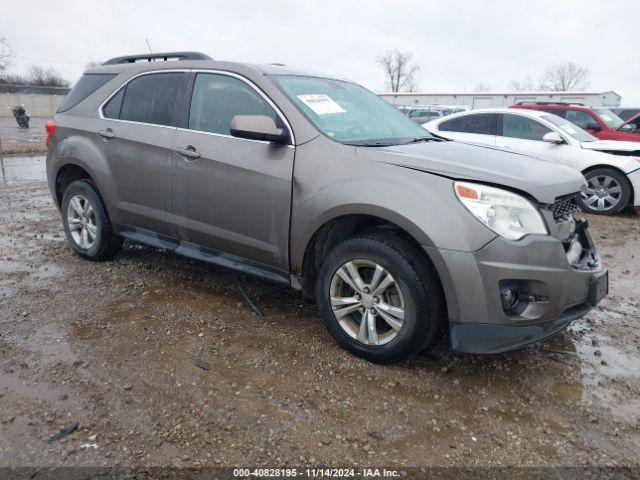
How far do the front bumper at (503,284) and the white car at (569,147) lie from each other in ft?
16.4

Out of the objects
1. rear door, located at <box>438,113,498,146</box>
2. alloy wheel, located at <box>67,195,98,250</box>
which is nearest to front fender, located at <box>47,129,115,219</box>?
alloy wheel, located at <box>67,195,98,250</box>

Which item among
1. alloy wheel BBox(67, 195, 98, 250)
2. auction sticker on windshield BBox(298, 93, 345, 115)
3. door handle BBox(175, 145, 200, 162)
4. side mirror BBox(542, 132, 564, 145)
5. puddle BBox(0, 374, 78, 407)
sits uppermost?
auction sticker on windshield BBox(298, 93, 345, 115)

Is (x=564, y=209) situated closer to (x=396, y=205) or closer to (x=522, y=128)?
(x=396, y=205)

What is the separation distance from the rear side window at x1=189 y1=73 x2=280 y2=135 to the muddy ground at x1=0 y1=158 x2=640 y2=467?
1.36m

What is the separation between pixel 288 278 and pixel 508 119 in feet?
20.8

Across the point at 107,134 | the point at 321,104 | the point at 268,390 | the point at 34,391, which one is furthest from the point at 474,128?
the point at 34,391

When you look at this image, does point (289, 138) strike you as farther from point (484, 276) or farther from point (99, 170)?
point (99, 170)

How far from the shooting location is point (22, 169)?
1138 centimetres

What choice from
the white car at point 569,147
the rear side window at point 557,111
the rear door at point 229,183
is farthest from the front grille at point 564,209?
the rear side window at point 557,111

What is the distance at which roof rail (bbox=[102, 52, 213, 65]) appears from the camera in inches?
158

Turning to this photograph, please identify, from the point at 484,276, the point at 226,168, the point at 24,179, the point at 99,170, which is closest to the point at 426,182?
the point at 484,276

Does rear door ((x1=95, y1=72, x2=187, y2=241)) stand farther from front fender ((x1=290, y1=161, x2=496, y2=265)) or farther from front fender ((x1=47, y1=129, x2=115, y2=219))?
front fender ((x1=290, y1=161, x2=496, y2=265))

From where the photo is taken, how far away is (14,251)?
5082mm

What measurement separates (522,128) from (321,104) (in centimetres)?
583
